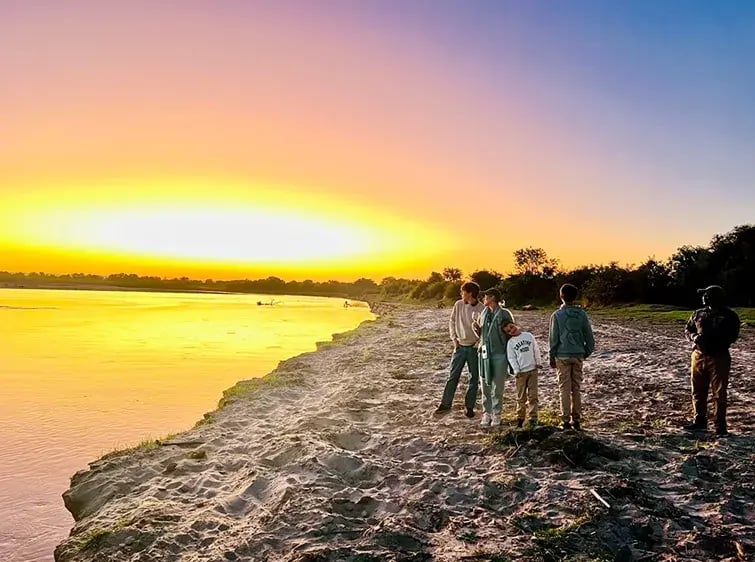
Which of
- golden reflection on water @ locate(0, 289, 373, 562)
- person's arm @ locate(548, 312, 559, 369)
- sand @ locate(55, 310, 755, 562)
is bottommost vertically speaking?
golden reflection on water @ locate(0, 289, 373, 562)

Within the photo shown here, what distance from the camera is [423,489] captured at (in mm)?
7078

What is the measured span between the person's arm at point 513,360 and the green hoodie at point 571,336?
23.9 inches

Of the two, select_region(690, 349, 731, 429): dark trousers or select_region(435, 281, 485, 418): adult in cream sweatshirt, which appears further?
select_region(435, 281, 485, 418): adult in cream sweatshirt

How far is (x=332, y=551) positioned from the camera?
5516mm

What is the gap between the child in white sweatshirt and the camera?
944 centimetres

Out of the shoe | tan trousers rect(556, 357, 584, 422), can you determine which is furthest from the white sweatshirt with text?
the shoe

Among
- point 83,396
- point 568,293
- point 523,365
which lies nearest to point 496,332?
point 523,365

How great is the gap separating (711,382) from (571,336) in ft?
8.29

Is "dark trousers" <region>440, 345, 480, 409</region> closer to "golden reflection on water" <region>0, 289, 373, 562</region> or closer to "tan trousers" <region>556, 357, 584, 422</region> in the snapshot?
"tan trousers" <region>556, 357, 584, 422</region>

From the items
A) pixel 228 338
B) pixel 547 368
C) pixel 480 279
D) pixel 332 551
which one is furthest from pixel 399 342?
pixel 480 279

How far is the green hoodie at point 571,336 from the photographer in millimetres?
9125

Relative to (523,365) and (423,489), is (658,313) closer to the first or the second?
(523,365)

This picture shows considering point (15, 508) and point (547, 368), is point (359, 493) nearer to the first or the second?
point (15, 508)

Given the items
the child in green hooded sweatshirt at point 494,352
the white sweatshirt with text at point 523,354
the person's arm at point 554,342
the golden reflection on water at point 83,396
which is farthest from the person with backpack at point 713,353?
the golden reflection on water at point 83,396
